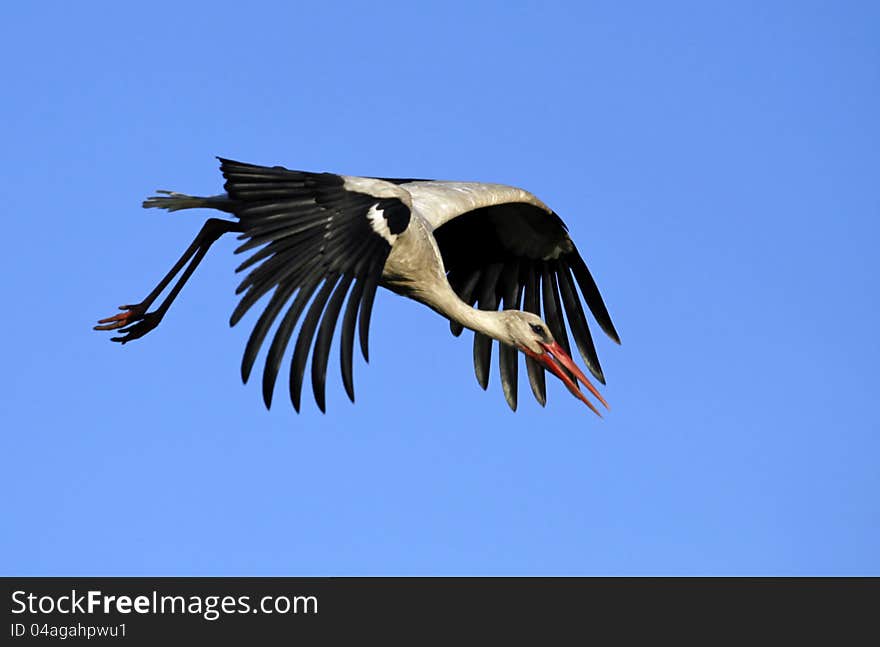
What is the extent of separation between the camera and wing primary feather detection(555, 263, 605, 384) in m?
15.3

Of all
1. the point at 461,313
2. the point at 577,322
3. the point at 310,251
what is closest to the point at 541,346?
the point at 461,313

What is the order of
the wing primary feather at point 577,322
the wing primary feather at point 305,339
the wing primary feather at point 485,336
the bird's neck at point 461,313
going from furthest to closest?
the wing primary feather at point 577,322 → the wing primary feather at point 485,336 → the bird's neck at point 461,313 → the wing primary feather at point 305,339

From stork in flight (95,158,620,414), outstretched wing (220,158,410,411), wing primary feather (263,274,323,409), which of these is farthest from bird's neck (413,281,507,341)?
wing primary feather (263,274,323,409)

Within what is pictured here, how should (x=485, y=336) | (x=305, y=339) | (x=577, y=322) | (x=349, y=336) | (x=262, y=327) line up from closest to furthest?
(x=262, y=327) → (x=305, y=339) → (x=349, y=336) → (x=485, y=336) → (x=577, y=322)

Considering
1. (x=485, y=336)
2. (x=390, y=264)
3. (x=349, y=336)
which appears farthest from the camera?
(x=485, y=336)

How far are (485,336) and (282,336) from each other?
471 cm

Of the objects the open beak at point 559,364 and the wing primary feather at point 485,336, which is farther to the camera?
the wing primary feather at point 485,336

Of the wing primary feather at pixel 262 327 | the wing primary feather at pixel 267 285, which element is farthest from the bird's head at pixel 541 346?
the wing primary feather at pixel 262 327

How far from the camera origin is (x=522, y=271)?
1559 cm

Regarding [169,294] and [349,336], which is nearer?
[349,336]

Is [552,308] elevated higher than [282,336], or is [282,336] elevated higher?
[552,308]

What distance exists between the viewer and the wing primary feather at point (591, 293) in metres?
15.3

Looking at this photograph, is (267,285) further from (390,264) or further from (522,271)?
(522,271)

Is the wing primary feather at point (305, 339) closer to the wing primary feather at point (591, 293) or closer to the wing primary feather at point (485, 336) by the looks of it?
the wing primary feather at point (485, 336)
